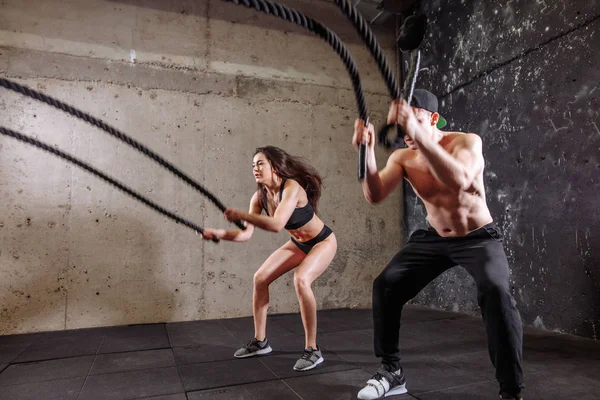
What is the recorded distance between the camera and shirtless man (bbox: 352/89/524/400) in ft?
5.32

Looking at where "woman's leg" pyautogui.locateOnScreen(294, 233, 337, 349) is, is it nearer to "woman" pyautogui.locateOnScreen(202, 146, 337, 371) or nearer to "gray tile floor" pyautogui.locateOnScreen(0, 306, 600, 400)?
"woman" pyautogui.locateOnScreen(202, 146, 337, 371)

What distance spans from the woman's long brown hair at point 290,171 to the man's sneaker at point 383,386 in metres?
1.41

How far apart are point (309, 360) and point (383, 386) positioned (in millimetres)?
654

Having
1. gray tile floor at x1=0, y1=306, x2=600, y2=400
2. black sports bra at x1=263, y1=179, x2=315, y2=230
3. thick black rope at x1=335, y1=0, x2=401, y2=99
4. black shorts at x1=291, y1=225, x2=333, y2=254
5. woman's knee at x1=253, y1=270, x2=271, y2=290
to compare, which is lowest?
gray tile floor at x1=0, y1=306, x2=600, y2=400

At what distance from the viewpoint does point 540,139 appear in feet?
11.4

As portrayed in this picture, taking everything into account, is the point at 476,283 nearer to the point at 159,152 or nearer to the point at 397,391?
the point at 397,391

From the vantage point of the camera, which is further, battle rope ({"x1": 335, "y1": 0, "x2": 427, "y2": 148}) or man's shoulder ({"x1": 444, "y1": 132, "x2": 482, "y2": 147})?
man's shoulder ({"x1": 444, "y1": 132, "x2": 482, "y2": 147})

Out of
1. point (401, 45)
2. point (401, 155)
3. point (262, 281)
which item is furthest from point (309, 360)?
point (401, 45)

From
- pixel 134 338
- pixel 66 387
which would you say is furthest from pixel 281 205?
pixel 134 338

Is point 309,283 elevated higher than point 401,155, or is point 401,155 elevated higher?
point 401,155

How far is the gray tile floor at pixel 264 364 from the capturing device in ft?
7.04

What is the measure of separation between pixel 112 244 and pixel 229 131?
1.80m

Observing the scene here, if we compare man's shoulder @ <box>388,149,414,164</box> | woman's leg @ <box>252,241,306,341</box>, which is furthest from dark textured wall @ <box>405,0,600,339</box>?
woman's leg @ <box>252,241,306,341</box>

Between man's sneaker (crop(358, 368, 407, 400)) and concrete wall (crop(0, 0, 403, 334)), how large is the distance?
8.68 feet
